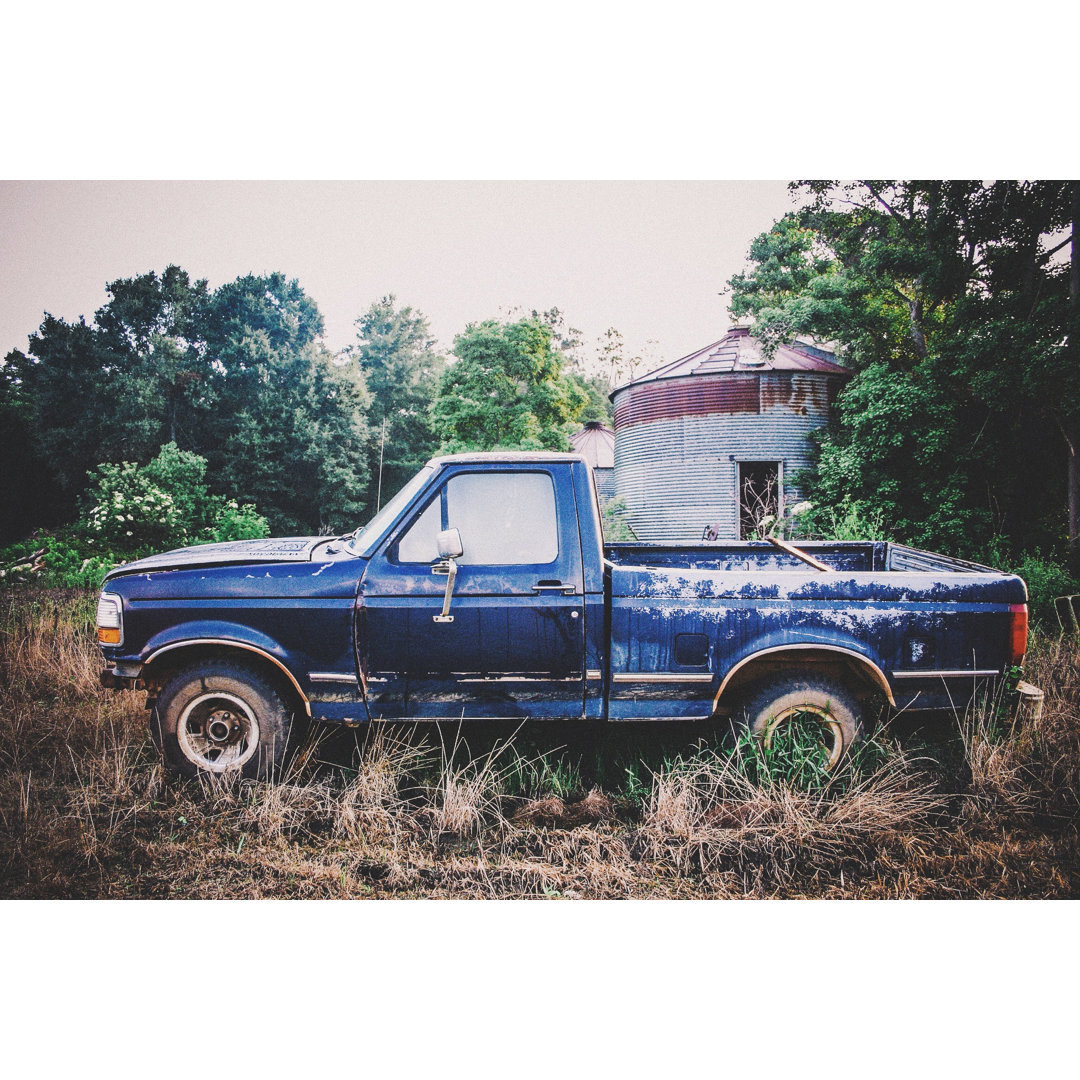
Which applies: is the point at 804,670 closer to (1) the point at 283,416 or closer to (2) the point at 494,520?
(2) the point at 494,520

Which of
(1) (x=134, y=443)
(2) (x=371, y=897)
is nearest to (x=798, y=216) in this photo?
(2) (x=371, y=897)

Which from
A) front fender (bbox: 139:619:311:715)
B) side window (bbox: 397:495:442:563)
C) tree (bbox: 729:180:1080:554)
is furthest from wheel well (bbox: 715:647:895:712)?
tree (bbox: 729:180:1080:554)

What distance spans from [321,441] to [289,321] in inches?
87.5

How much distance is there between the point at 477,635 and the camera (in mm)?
2771

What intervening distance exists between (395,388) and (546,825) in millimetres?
19398

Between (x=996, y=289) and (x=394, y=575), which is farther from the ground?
(x=996, y=289)

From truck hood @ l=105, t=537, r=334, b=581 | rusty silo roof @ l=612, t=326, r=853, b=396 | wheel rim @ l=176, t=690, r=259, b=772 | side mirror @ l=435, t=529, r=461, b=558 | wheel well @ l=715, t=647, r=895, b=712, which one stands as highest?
rusty silo roof @ l=612, t=326, r=853, b=396

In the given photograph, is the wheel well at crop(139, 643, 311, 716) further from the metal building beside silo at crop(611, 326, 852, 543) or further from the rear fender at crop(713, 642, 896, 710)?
the metal building beside silo at crop(611, 326, 852, 543)

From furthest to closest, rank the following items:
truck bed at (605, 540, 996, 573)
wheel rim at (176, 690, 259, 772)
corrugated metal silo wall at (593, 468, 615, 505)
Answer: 1. corrugated metal silo wall at (593, 468, 615, 505)
2. truck bed at (605, 540, 996, 573)
3. wheel rim at (176, 690, 259, 772)

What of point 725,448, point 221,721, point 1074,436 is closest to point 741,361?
point 725,448

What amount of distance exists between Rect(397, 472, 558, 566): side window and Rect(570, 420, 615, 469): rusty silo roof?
47.5 feet

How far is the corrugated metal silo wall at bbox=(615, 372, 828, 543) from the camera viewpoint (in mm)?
11594

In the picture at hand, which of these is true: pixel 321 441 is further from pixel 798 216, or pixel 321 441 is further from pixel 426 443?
pixel 798 216

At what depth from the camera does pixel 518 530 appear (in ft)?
9.45
